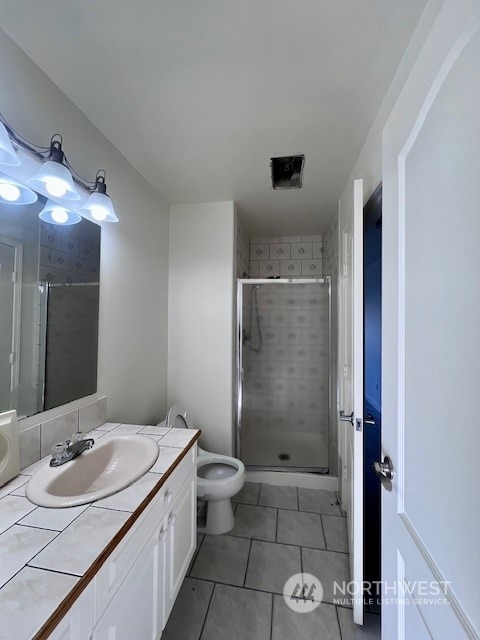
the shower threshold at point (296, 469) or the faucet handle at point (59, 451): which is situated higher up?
the faucet handle at point (59, 451)

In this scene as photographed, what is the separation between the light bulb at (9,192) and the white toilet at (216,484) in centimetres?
144

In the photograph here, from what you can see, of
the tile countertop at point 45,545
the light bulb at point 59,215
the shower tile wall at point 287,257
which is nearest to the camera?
the tile countertop at point 45,545

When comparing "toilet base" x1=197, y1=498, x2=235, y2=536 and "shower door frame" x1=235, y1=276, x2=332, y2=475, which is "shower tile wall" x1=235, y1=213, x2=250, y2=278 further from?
"toilet base" x1=197, y1=498, x2=235, y2=536

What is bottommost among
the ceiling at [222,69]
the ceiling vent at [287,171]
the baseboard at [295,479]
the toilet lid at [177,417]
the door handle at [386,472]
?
the baseboard at [295,479]

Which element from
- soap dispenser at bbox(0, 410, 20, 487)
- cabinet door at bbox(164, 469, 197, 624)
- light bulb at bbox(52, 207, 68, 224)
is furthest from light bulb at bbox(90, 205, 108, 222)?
cabinet door at bbox(164, 469, 197, 624)

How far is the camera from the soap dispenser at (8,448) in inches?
33.8

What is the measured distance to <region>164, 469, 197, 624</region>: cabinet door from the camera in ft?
3.38

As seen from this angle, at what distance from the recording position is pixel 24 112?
0.98 meters

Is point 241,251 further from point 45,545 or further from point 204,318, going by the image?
point 45,545

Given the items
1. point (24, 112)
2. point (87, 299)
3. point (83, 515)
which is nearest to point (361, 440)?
point (83, 515)

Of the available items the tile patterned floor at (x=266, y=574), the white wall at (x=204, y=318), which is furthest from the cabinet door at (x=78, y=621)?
the white wall at (x=204, y=318)

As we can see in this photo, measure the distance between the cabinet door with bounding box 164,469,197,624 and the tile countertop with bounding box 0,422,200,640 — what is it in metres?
0.31

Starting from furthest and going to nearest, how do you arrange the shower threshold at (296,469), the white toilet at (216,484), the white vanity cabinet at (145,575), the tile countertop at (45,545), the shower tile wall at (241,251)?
the shower tile wall at (241,251) → the shower threshold at (296,469) → the white toilet at (216,484) → the white vanity cabinet at (145,575) → the tile countertop at (45,545)

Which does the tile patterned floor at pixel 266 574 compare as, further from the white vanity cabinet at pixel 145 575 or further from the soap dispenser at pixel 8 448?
the soap dispenser at pixel 8 448
